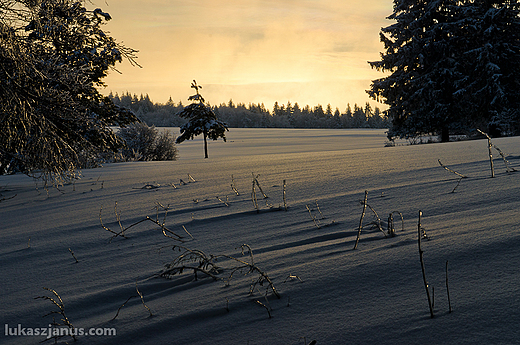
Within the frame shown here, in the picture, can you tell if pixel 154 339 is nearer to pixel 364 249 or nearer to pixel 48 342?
pixel 48 342

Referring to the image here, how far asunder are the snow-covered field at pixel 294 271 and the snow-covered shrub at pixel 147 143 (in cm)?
1815

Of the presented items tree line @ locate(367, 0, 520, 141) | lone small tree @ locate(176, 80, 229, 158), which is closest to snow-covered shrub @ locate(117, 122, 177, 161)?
lone small tree @ locate(176, 80, 229, 158)

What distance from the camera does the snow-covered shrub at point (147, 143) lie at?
2122 centimetres

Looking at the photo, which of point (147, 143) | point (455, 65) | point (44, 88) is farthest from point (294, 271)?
point (455, 65)

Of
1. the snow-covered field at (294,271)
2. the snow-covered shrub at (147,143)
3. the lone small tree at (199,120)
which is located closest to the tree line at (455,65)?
the lone small tree at (199,120)

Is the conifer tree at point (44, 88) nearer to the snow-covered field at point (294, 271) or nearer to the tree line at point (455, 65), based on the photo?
the snow-covered field at point (294, 271)

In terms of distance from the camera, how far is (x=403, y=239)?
6.77 feet

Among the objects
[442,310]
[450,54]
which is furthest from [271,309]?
[450,54]

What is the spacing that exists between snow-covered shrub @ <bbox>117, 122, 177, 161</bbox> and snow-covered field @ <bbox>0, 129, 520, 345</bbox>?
18.2 m

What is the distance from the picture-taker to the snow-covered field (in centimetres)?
127

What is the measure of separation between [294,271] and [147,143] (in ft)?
69.3

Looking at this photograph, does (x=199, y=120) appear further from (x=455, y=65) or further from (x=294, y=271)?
(x=294, y=271)

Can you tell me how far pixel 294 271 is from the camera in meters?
1.80

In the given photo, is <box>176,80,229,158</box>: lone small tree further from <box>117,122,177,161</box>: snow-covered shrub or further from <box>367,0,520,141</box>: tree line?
<box>367,0,520,141</box>: tree line
